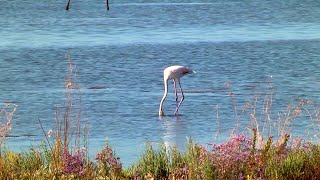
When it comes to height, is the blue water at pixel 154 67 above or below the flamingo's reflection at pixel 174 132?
below

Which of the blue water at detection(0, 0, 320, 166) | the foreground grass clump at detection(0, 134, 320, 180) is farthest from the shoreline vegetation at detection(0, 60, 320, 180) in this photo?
the blue water at detection(0, 0, 320, 166)

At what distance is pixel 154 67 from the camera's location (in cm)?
2038

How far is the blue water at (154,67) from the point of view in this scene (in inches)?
492

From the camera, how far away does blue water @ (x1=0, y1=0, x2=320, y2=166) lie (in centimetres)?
1251

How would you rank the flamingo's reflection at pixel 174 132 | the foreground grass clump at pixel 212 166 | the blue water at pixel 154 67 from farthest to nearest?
the blue water at pixel 154 67 → the flamingo's reflection at pixel 174 132 → the foreground grass clump at pixel 212 166

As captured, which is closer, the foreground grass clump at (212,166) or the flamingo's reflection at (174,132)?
the foreground grass clump at (212,166)

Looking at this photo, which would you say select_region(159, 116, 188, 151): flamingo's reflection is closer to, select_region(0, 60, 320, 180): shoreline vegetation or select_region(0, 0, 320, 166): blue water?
select_region(0, 0, 320, 166): blue water

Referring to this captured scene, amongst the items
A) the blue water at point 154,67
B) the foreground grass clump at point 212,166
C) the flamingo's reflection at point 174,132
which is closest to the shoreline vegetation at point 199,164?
the foreground grass clump at point 212,166

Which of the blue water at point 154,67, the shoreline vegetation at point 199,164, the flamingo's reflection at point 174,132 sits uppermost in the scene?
the shoreline vegetation at point 199,164

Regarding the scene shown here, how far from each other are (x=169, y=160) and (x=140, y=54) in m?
14.9

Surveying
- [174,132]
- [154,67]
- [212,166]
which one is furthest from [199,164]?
[154,67]

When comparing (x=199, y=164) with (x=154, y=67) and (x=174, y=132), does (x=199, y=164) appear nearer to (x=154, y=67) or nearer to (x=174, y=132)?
(x=174, y=132)

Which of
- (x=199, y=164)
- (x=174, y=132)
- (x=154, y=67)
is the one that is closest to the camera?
(x=199, y=164)

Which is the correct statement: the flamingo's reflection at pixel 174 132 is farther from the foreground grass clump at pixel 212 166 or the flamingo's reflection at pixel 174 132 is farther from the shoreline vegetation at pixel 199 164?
the foreground grass clump at pixel 212 166
